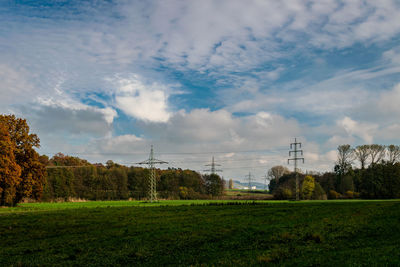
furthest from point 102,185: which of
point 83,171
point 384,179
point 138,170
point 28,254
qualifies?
point 28,254

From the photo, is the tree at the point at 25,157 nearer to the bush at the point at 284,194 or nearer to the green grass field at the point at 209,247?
the green grass field at the point at 209,247

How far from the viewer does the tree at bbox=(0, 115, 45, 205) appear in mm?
59188

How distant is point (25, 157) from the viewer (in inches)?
2405

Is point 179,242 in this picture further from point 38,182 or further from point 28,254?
point 38,182

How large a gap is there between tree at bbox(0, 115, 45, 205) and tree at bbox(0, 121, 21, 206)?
325cm

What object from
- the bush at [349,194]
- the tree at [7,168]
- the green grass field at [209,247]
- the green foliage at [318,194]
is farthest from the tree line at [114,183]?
the green grass field at [209,247]

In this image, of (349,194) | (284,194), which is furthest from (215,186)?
(349,194)

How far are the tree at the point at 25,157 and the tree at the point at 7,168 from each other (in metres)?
3.25

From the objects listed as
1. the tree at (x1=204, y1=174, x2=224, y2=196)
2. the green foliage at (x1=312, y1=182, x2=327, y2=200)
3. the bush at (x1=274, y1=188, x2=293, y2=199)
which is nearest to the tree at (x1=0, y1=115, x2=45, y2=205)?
the bush at (x1=274, y1=188, x2=293, y2=199)

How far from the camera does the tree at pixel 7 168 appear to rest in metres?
51.9

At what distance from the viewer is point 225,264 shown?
41.0ft

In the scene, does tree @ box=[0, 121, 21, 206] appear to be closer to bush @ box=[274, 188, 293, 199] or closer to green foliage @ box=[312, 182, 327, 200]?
bush @ box=[274, 188, 293, 199]

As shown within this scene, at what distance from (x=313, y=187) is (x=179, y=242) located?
4044 inches

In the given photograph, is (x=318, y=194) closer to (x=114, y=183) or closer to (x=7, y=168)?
(x=114, y=183)
